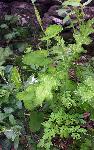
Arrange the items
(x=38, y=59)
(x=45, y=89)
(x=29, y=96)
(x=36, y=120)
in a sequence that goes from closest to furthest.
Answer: (x=45, y=89)
(x=29, y=96)
(x=38, y=59)
(x=36, y=120)

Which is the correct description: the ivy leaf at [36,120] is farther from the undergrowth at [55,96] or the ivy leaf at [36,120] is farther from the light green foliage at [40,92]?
the light green foliage at [40,92]

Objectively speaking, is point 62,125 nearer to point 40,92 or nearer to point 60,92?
point 60,92

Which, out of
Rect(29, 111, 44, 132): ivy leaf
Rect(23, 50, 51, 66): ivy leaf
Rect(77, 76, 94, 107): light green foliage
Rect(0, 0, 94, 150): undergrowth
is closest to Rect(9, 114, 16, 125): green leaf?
Rect(0, 0, 94, 150): undergrowth

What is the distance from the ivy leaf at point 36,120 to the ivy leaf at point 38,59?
0.39 metres

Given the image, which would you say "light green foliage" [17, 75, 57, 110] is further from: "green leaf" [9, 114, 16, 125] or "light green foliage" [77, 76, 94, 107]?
"green leaf" [9, 114, 16, 125]

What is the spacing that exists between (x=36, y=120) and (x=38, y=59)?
45 cm

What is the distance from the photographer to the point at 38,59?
8.14 ft

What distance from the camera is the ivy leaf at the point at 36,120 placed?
8.59 ft

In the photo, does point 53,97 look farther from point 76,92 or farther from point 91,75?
point 91,75

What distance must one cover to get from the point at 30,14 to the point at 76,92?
3.27 meters

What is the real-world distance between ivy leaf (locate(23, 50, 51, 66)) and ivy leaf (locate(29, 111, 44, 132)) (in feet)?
1.28

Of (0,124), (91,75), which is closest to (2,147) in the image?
(0,124)

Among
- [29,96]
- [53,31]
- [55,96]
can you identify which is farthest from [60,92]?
[53,31]

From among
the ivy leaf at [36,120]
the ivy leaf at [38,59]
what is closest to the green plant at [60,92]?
the ivy leaf at [38,59]
